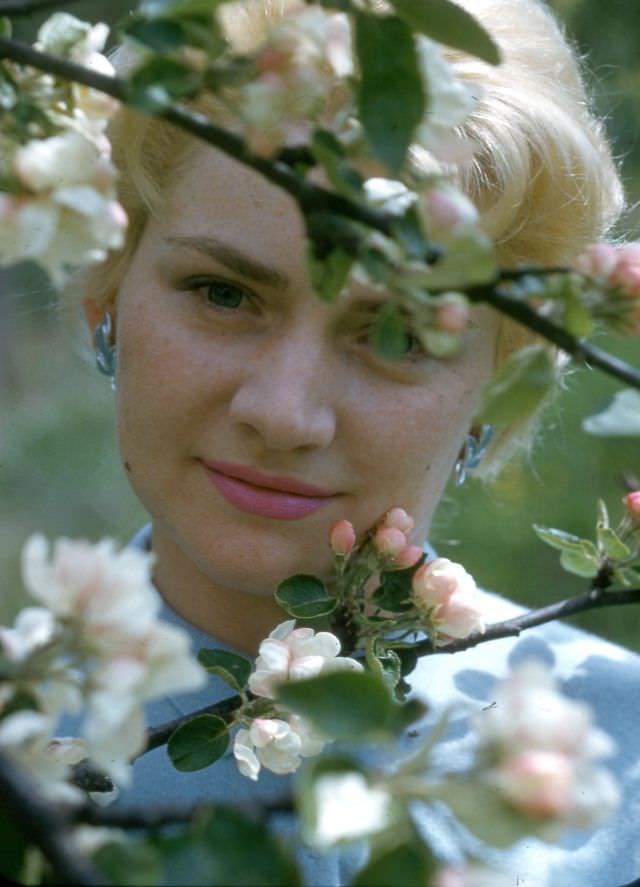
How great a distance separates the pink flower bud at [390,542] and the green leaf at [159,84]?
60cm

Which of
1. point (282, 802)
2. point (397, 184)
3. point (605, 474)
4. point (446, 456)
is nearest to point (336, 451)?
point (446, 456)

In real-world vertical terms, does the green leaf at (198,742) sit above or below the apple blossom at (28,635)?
below

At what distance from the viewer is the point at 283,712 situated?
2.71 ft

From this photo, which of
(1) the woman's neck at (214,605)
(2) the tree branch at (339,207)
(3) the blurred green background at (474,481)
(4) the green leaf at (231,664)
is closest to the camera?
(2) the tree branch at (339,207)

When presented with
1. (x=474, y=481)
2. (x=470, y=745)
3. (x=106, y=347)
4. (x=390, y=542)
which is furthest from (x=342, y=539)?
(x=474, y=481)

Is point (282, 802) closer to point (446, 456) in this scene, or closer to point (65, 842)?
point (65, 842)

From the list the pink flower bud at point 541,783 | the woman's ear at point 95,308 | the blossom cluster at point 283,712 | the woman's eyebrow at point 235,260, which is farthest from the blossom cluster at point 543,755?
the woman's ear at point 95,308

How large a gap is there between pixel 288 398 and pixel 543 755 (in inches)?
28.5

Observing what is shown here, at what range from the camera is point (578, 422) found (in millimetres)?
3211

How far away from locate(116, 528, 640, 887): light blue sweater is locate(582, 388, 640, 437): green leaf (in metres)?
0.53

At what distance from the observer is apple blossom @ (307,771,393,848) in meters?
0.39

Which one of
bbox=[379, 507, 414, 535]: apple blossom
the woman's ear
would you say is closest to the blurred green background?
the woman's ear

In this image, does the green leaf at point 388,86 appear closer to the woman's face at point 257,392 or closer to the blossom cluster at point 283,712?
the blossom cluster at point 283,712

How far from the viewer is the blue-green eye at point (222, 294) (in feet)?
3.94
